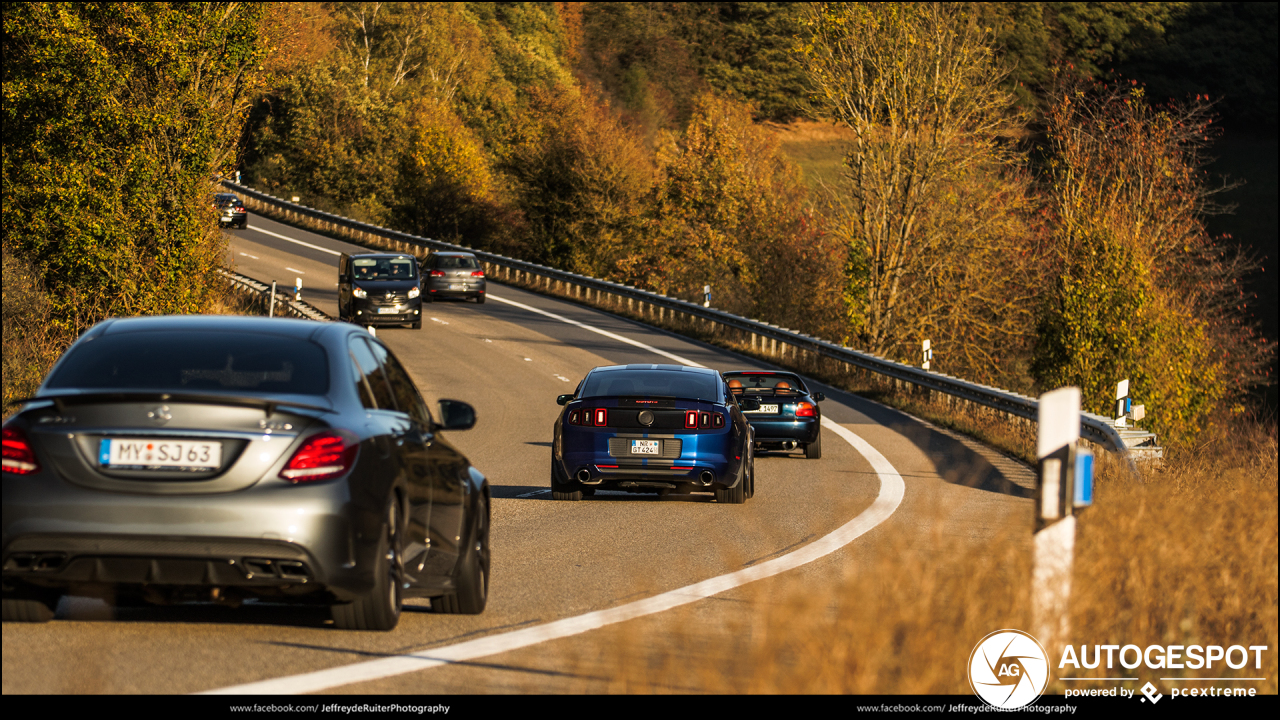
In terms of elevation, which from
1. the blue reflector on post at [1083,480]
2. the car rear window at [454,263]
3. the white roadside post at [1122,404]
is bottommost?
the white roadside post at [1122,404]

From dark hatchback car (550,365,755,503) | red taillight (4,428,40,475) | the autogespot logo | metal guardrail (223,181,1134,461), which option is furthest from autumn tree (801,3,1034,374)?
red taillight (4,428,40,475)

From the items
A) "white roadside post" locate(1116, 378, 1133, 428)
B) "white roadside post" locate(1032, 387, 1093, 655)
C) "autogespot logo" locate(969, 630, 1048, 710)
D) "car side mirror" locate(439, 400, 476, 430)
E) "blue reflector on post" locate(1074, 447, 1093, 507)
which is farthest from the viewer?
"white roadside post" locate(1116, 378, 1133, 428)

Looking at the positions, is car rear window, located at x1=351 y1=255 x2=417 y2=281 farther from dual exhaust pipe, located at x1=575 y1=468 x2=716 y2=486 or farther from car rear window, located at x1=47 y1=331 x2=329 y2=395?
car rear window, located at x1=47 y1=331 x2=329 y2=395

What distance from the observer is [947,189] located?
42.8m

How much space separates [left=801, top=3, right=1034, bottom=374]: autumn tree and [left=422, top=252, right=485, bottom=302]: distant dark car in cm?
1160

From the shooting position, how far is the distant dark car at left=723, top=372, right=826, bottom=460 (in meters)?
21.2

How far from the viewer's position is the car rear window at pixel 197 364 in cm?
722

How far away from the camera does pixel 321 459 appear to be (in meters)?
7.00

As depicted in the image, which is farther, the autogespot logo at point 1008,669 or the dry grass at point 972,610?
the autogespot logo at point 1008,669

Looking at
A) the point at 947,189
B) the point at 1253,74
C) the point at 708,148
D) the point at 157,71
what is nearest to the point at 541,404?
the point at 157,71

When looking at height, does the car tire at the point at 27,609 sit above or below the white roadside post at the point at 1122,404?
below

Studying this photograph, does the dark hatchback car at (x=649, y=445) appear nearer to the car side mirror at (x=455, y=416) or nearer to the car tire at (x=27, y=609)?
the car side mirror at (x=455, y=416)

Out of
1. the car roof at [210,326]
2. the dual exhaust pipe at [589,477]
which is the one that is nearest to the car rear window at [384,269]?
the dual exhaust pipe at [589,477]
